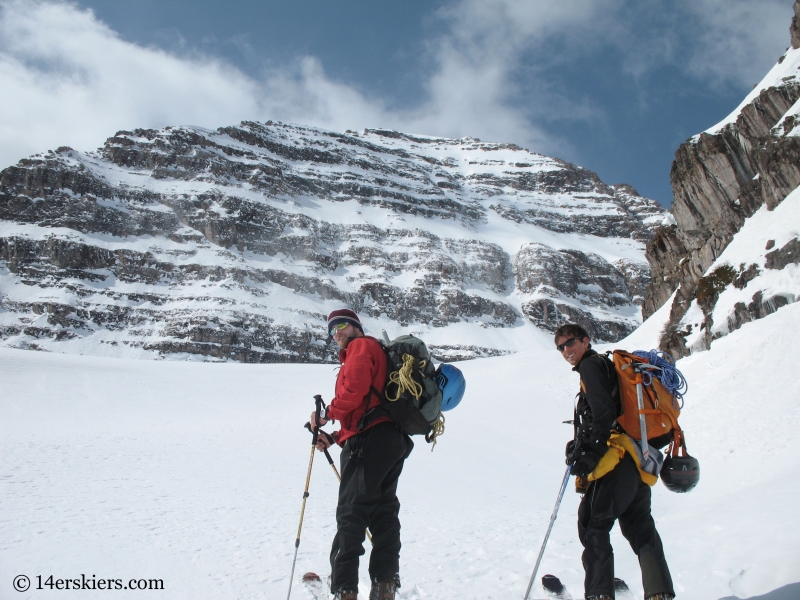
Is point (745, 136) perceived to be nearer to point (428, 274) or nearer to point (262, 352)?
point (262, 352)

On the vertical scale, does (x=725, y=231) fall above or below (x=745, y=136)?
below

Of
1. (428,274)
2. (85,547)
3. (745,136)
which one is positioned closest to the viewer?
(85,547)

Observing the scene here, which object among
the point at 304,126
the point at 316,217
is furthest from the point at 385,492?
the point at 304,126

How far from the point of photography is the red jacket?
3.60 m

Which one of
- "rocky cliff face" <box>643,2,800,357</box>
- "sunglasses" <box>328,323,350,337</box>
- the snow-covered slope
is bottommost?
"sunglasses" <box>328,323,350,337</box>

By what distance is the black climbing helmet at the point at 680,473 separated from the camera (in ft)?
10.8

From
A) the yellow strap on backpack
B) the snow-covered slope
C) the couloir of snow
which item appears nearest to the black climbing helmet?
the yellow strap on backpack

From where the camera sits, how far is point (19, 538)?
179 inches

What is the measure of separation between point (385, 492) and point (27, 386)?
2505cm

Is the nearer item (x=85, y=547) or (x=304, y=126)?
(x=85, y=547)

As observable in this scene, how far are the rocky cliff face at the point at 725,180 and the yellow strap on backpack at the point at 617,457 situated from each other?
22.1 metres

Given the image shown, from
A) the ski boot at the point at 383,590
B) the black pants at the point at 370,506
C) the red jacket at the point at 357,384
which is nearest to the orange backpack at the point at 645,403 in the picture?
the black pants at the point at 370,506

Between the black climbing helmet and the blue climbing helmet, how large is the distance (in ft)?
4.96

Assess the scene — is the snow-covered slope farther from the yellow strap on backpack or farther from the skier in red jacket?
the skier in red jacket
